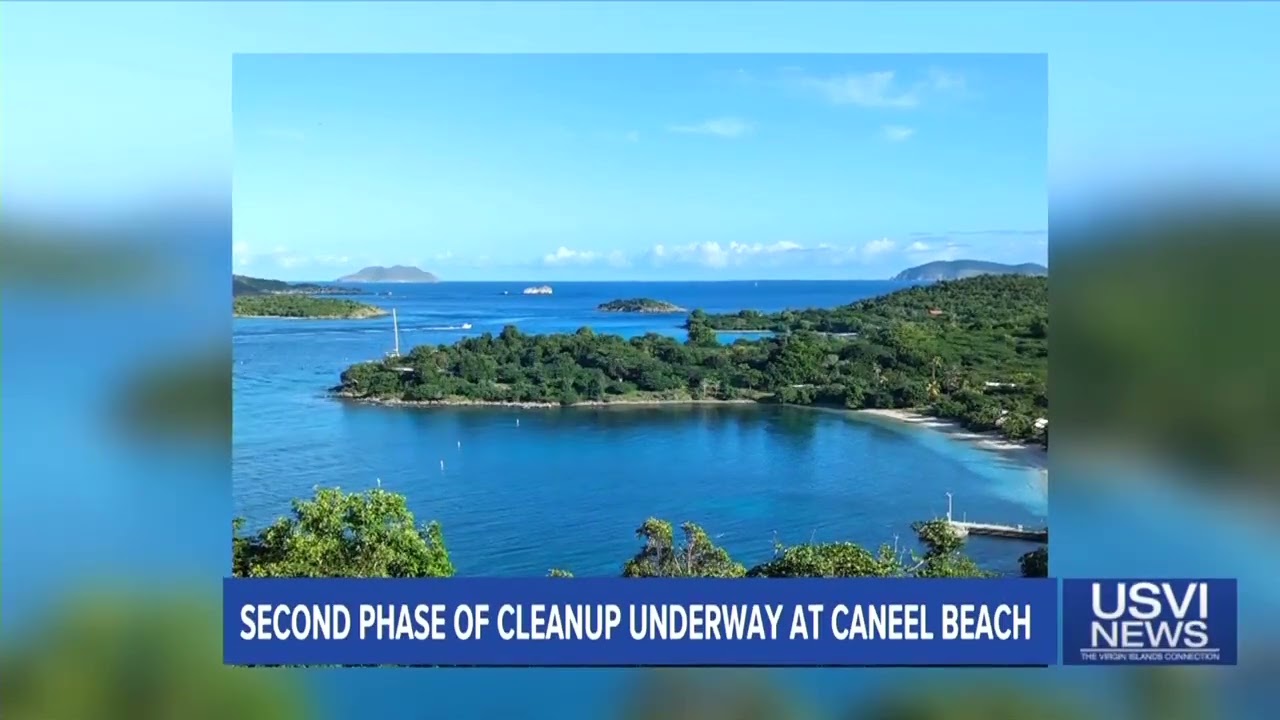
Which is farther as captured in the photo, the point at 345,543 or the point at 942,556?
the point at 345,543

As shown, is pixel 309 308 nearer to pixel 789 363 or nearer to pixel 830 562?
pixel 789 363

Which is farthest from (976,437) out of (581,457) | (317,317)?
(317,317)

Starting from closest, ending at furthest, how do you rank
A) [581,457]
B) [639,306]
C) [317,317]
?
[581,457], [639,306], [317,317]

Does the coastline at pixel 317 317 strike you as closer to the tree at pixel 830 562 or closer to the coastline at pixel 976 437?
the tree at pixel 830 562

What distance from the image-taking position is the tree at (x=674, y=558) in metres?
4.24

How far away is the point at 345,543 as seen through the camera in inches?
171

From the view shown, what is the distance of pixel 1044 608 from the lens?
4.04 metres

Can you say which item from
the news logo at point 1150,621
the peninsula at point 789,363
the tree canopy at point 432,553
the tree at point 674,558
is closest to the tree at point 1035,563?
the tree canopy at point 432,553

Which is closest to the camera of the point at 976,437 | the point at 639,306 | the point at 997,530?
the point at 997,530

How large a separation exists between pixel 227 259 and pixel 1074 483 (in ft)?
12.8

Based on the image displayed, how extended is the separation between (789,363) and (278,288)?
2.47 metres

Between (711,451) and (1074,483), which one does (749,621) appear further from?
(1074,483)

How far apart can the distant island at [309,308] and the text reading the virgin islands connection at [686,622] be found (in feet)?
4.79

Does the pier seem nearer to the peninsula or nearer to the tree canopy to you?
the tree canopy
